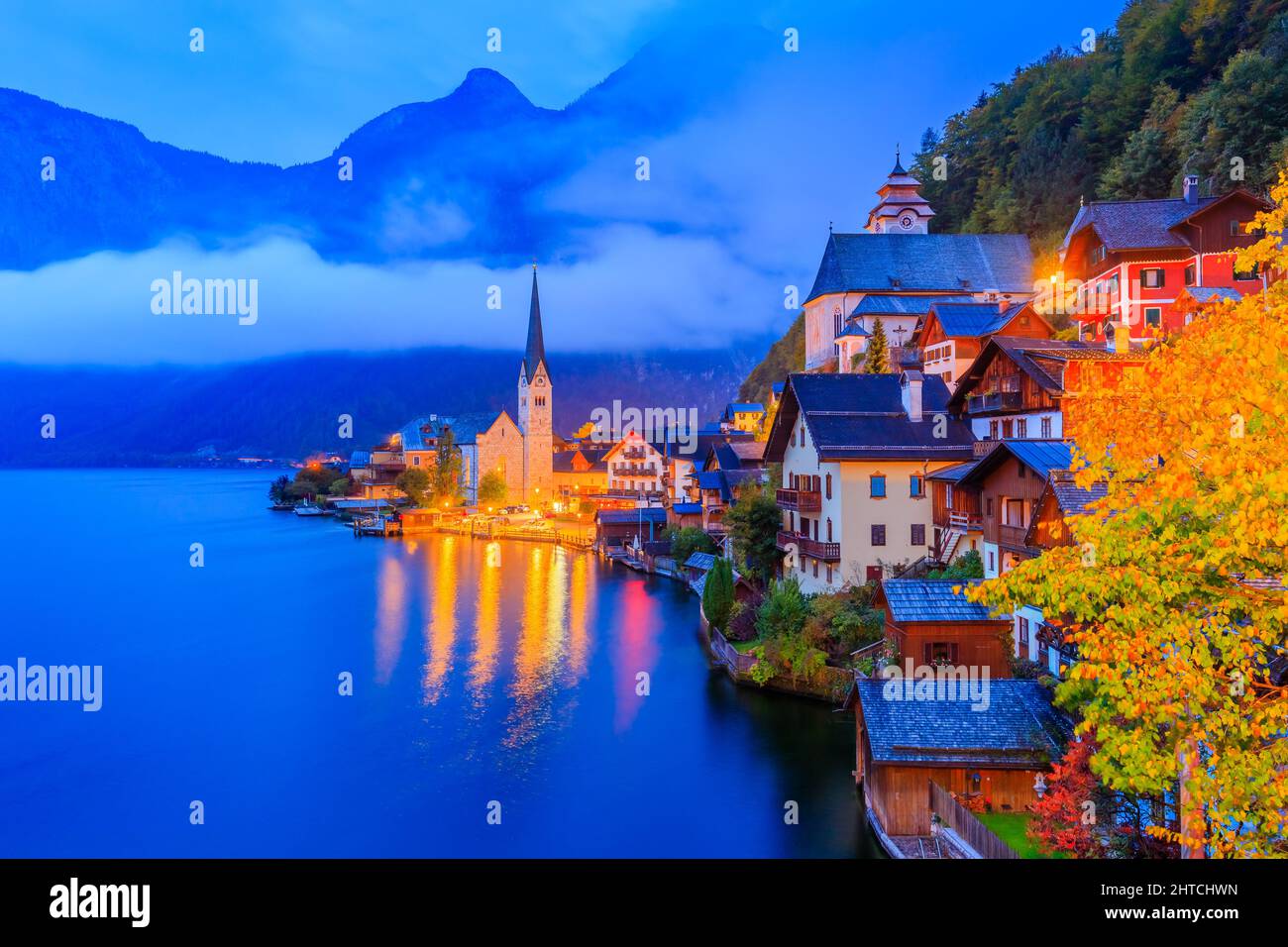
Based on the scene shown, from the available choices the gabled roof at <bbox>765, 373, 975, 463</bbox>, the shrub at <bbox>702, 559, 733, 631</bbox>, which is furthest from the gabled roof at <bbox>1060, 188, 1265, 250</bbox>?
the shrub at <bbox>702, 559, 733, 631</bbox>

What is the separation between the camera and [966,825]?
14.3 meters

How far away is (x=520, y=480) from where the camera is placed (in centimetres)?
11156

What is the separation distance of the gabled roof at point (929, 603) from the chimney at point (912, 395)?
375 inches

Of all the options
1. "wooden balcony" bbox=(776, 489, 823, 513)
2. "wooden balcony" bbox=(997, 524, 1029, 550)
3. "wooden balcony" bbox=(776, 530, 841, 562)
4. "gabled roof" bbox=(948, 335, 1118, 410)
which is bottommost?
"wooden balcony" bbox=(776, 530, 841, 562)

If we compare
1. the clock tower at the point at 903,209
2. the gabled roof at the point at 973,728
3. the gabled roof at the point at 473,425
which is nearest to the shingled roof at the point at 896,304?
the clock tower at the point at 903,209

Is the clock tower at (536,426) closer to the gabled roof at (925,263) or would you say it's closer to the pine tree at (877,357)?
the gabled roof at (925,263)

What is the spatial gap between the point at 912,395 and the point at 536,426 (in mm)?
86366

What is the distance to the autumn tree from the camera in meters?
7.43

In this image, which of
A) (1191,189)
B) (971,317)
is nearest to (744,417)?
(971,317)

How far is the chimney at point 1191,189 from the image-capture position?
4106 centimetres

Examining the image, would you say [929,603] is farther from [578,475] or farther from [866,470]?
[578,475]

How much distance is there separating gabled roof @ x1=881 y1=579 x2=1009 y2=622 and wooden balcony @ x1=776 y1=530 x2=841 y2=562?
661 centimetres

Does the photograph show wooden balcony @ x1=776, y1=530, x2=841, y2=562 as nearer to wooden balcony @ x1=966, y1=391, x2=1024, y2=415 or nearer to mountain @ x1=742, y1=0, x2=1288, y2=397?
wooden balcony @ x1=966, y1=391, x2=1024, y2=415
